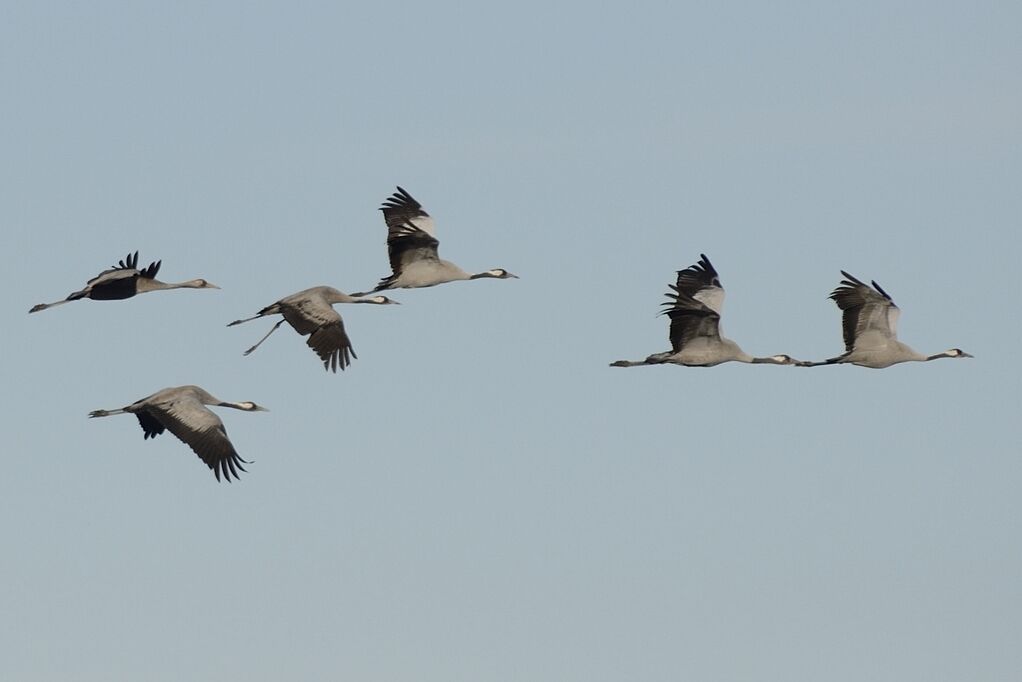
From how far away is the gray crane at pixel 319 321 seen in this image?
1357 inches

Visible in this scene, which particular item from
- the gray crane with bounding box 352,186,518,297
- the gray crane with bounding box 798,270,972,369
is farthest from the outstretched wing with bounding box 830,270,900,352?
the gray crane with bounding box 352,186,518,297

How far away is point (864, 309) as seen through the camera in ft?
116

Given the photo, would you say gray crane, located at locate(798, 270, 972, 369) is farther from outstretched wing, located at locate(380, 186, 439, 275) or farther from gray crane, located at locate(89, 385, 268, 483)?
gray crane, located at locate(89, 385, 268, 483)

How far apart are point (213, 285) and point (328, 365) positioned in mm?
4960

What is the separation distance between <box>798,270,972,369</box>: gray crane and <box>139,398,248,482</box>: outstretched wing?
9439 millimetres

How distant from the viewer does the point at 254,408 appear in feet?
113

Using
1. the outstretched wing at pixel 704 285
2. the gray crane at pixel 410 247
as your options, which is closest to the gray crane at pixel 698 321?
the outstretched wing at pixel 704 285

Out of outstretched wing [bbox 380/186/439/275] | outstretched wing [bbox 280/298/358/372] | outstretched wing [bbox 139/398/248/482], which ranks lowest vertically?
outstretched wing [bbox 139/398/248/482]

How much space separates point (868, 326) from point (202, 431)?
1012 cm

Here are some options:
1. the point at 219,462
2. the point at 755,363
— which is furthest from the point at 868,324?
the point at 219,462

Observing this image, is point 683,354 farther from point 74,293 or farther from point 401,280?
point 74,293

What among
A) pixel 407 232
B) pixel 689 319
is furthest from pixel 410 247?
pixel 689 319

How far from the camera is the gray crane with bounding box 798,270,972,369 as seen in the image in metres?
35.1

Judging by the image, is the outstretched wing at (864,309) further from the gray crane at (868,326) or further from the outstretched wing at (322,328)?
the outstretched wing at (322,328)
